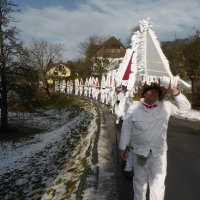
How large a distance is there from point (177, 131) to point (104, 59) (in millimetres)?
43814

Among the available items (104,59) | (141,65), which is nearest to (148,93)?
(141,65)

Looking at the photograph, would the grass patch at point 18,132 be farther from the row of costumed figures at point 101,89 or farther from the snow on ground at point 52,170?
the row of costumed figures at point 101,89

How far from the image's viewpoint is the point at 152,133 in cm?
342

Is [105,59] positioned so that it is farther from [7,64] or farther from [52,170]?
[52,170]

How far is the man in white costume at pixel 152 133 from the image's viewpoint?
3.42 meters

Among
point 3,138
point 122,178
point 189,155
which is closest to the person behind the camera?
point 122,178

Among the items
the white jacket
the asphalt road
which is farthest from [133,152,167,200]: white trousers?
the asphalt road

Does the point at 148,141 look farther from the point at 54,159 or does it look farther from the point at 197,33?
the point at 197,33

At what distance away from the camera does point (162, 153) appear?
11.4ft

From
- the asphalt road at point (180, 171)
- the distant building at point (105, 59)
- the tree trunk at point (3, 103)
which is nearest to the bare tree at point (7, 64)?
the tree trunk at point (3, 103)

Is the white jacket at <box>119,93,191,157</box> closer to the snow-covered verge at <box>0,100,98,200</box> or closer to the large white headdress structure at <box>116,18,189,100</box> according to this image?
the large white headdress structure at <box>116,18,189,100</box>

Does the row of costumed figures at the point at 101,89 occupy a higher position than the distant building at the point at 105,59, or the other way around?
the distant building at the point at 105,59

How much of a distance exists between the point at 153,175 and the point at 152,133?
57 centimetres

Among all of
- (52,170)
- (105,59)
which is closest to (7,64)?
(52,170)
